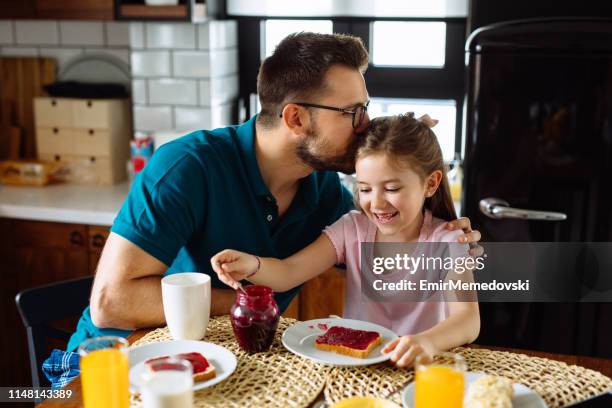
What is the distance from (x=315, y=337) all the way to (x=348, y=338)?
0.27 ft

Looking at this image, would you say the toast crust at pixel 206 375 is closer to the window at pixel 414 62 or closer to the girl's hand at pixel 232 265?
the girl's hand at pixel 232 265

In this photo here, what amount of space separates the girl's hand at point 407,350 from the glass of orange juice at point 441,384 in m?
0.20

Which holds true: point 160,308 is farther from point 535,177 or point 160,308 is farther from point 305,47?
Result: point 535,177

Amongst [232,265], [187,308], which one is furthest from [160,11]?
[187,308]

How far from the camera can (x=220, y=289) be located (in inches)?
70.2

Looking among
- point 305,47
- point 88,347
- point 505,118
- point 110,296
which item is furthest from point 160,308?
point 505,118

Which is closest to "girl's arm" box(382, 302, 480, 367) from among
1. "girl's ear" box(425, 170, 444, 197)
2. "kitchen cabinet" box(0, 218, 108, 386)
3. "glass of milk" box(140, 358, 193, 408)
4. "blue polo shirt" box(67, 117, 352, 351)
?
"girl's ear" box(425, 170, 444, 197)

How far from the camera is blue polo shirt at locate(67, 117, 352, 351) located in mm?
1780

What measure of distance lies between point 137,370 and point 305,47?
92 centimetres

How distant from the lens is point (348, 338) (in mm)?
1473

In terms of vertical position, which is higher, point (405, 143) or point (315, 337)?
point (405, 143)

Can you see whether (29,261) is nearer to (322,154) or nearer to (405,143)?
(322,154)

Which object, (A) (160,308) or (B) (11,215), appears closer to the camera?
(A) (160,308)
